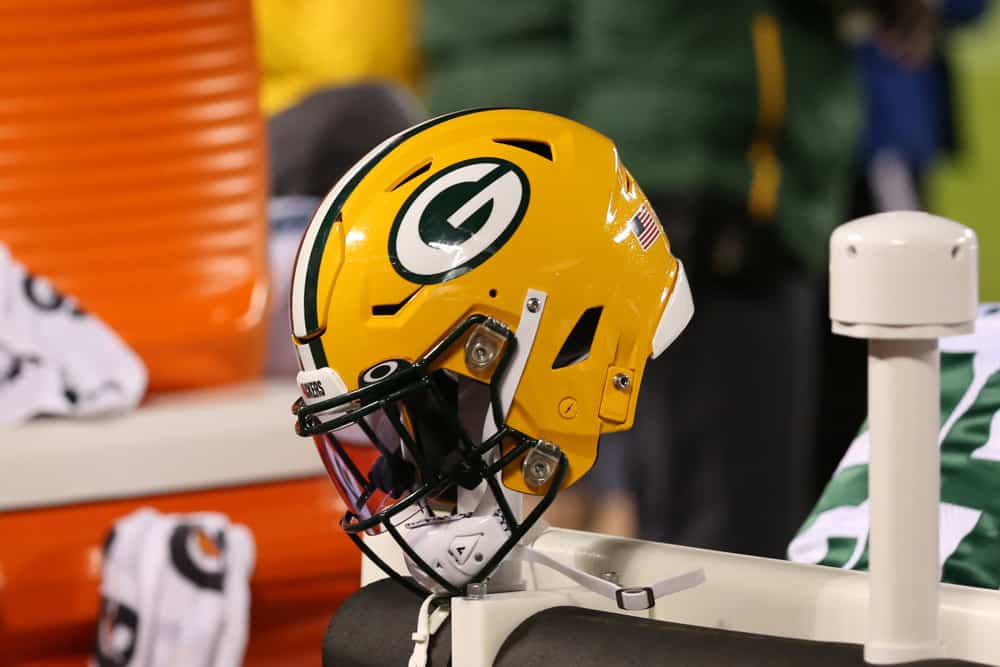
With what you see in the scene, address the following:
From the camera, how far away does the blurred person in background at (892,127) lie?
138 inches

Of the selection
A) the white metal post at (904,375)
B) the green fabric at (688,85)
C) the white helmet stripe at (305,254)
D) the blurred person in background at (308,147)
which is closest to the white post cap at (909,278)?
the white metal post at (904,375)

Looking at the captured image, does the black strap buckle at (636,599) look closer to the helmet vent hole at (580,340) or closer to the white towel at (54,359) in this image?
the helmet vent hole at (580,340)

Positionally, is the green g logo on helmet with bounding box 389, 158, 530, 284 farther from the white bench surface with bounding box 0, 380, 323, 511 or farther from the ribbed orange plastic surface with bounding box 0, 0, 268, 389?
the ribbed orange plastic surface with bounding box 0, 0, 268, 389

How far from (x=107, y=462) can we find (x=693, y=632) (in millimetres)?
857

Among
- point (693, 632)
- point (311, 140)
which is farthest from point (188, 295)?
point (693, 632)

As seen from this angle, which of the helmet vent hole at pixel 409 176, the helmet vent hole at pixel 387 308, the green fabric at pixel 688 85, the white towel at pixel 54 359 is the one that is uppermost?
the green fabric at pixel 688 85

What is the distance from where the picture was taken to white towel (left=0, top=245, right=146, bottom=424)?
5.72ft

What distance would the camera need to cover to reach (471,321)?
1.13 meters

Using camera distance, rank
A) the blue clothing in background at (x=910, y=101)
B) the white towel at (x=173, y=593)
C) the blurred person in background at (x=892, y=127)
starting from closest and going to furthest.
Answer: the white towel at (x=173, y=593) → the blurred person in background at (x=892, y=127) → the blue clothing in background at (x=910, y=101)

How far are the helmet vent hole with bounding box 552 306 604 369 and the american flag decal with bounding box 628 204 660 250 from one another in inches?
2.5

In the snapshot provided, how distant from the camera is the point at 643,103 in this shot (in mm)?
2830

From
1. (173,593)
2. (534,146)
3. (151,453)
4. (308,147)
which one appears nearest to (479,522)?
(534,146)

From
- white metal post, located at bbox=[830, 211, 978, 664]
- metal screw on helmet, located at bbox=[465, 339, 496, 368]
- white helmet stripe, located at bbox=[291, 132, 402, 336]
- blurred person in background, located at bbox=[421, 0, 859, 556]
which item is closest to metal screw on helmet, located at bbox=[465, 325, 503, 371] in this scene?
metal screw on helmet, located at bbox=[465, 339, 496, 368]

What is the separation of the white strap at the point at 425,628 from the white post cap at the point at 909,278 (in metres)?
0.38
